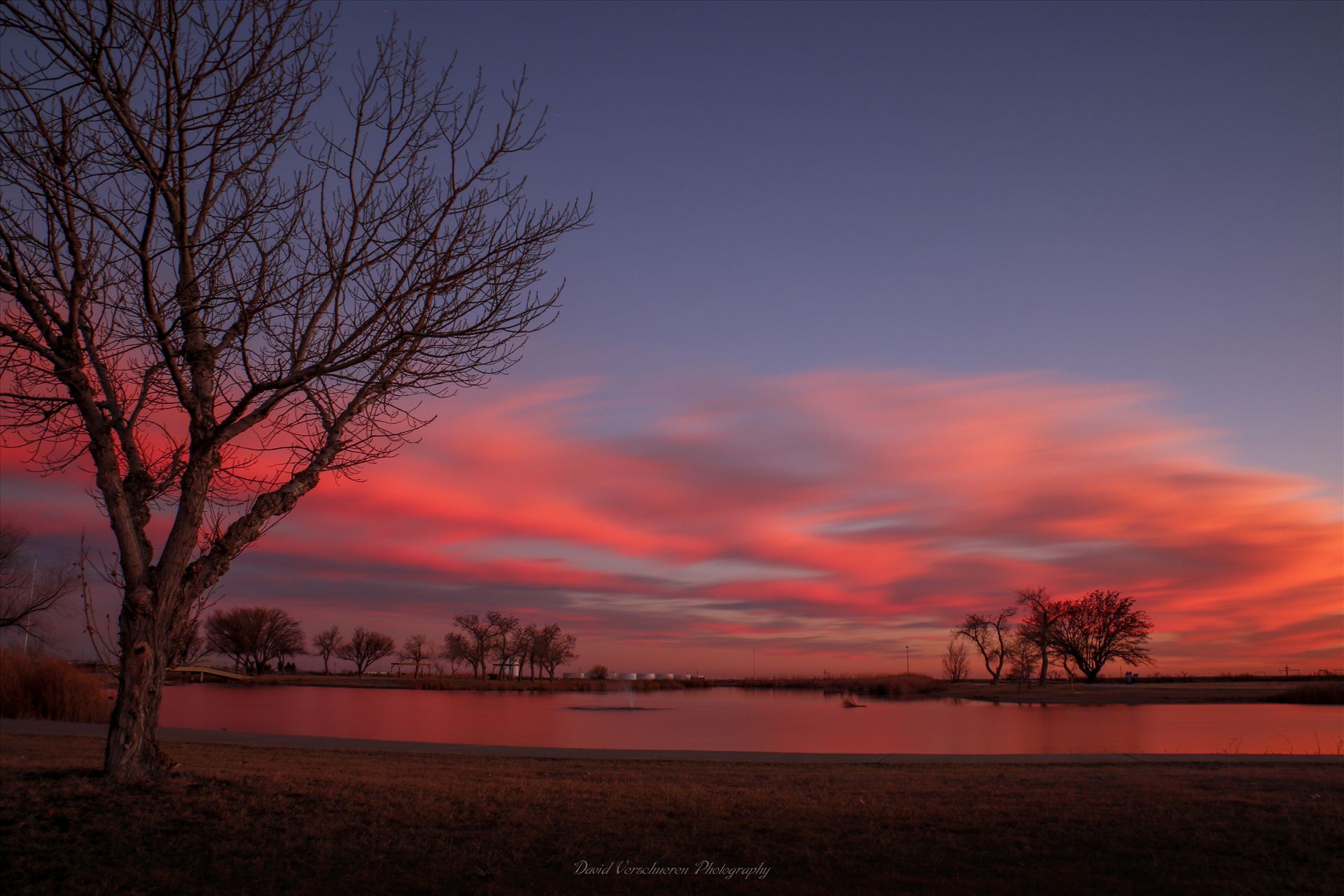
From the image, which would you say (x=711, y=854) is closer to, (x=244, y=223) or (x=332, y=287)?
(x=332, y=287)

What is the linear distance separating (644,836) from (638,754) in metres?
10.7

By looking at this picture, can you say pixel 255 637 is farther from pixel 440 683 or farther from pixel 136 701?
pixel 136 701

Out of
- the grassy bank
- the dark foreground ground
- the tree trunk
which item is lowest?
the grassy bank

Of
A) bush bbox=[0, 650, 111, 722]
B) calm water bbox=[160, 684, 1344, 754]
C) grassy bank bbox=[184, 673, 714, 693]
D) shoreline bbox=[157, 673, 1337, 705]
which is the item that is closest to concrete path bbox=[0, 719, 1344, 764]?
bush bbox=[0, 650, 111, 722]

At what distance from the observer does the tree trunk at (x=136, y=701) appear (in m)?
8.27

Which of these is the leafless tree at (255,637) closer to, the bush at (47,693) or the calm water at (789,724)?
the calm water at (789,724)

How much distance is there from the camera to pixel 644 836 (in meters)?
8.12

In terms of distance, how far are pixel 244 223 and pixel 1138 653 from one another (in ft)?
252

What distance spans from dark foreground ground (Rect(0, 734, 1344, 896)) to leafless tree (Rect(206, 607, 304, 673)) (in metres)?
79.3

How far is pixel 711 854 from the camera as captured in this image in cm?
766

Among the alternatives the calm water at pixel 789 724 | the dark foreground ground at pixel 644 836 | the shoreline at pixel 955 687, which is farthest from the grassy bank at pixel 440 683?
the dark foreground ground at pixel 644 836

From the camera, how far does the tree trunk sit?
8273 mm

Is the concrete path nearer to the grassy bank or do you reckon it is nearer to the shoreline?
the shoreline

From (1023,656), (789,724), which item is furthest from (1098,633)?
(789,724)
